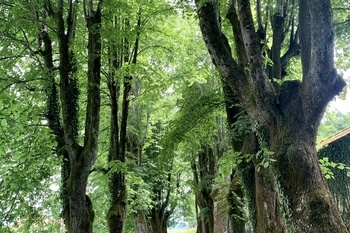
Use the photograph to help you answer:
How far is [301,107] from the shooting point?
13.6 feet

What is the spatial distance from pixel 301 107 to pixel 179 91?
7.93 meters

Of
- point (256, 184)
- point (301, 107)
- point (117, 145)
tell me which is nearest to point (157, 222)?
point (117, 145)

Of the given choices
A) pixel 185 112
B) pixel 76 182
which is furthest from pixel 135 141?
pixel 76 182

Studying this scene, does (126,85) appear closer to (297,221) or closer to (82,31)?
(82,31)

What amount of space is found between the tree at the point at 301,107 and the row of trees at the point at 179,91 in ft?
0.04

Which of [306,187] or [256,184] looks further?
[256,184]

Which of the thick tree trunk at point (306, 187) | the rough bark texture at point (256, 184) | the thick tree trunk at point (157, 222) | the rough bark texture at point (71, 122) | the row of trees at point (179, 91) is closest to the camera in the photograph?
the thick tree trunk at point (306, 187)

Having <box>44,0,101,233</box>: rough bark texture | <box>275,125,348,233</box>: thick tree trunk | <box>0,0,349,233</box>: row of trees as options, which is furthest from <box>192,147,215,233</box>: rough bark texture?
<box>275,125,348,233</box>: thick tree trunk

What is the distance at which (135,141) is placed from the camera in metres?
13.2

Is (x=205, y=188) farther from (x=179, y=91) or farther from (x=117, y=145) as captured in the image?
(x=117, y=145)

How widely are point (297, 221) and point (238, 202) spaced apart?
4927mm

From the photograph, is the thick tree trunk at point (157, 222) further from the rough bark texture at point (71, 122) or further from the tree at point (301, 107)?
the tree at point (301, 107)

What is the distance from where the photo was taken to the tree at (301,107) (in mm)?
3686

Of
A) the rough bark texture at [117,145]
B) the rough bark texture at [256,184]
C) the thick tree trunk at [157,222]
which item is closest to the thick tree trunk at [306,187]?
the rough bark texture at [256,184]
